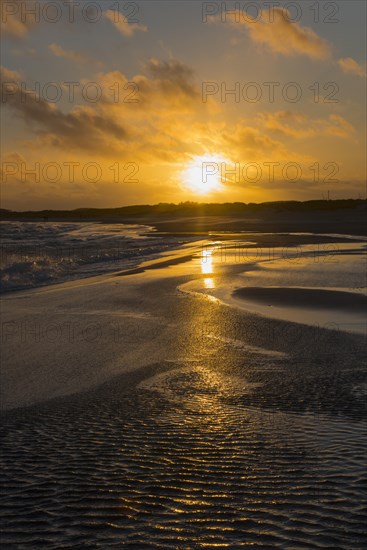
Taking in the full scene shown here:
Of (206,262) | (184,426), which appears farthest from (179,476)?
(206,262)

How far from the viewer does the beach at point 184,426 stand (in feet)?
11.4

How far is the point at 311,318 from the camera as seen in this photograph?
11250mm

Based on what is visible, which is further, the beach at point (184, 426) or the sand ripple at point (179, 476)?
the beach at point (184, 426)

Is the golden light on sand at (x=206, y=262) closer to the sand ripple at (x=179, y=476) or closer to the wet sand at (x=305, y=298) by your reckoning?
the wet sand at (x=305, y=298)

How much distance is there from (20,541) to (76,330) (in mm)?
7060

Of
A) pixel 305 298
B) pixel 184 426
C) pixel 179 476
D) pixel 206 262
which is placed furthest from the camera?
pixel 206 262

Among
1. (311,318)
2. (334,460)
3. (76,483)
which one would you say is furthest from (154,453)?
(311,318)

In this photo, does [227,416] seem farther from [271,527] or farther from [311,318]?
[311,318]

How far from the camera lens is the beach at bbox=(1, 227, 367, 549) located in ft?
11.4

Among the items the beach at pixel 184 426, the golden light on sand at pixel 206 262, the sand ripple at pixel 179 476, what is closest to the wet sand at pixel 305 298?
the beach at pixel 184 426

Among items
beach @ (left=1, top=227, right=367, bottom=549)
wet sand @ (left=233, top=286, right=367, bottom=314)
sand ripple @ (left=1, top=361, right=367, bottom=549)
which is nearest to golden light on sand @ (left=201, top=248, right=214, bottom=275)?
wet sand @ (left=233, top=286, right=367, bottom=314)

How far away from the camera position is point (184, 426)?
17.5 feet

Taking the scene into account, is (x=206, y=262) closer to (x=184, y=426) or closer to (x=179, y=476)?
(x=184, y=426)

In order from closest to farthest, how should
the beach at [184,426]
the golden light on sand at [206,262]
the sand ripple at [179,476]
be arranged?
1. the sand ripple at [179,476]
2. the beach at [184,426]
3. the golden light on sand at [206,262]
